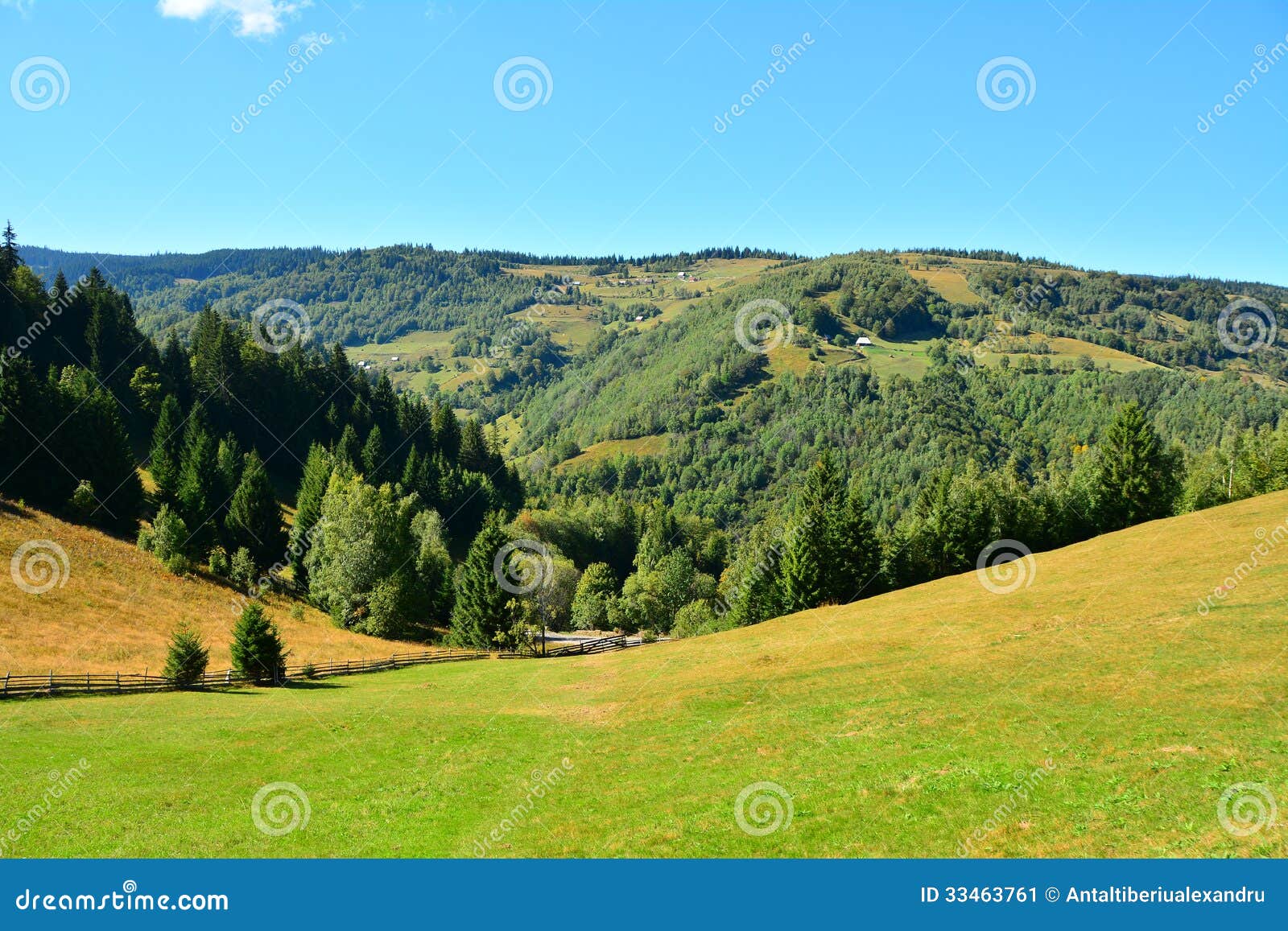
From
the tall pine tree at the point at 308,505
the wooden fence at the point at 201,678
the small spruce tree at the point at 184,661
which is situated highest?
the tall pine tree at the point at 308,505

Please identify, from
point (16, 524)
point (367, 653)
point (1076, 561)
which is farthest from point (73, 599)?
point (1076, 561)

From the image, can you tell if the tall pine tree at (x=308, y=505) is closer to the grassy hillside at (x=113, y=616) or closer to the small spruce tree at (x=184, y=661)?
the grassy hillside at (x=113, y=616)

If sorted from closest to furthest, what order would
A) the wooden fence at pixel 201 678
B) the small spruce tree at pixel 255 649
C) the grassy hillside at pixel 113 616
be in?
1. the wooden fence at pixel 201 678
2. the grassy hillside at pixel 113 616
3. the small spruce tree at pixel 255 649

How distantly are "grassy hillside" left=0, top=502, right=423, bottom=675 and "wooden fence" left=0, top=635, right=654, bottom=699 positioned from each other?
8.31 feet

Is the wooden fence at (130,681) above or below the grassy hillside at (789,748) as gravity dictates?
below

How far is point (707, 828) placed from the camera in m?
19.7

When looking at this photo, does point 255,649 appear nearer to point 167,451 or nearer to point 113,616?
point 113,616

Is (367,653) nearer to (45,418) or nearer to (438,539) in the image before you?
(438,539)

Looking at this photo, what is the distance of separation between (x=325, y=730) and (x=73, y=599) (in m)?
34.0

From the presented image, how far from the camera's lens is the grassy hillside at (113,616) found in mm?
45781

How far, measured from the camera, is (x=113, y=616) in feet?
178

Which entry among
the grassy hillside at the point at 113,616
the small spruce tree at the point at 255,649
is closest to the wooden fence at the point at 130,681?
the small spruce tree at the point at 255,649

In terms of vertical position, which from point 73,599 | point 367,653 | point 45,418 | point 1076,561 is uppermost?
point 45,418

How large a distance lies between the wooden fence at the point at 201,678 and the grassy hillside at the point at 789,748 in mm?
1426
